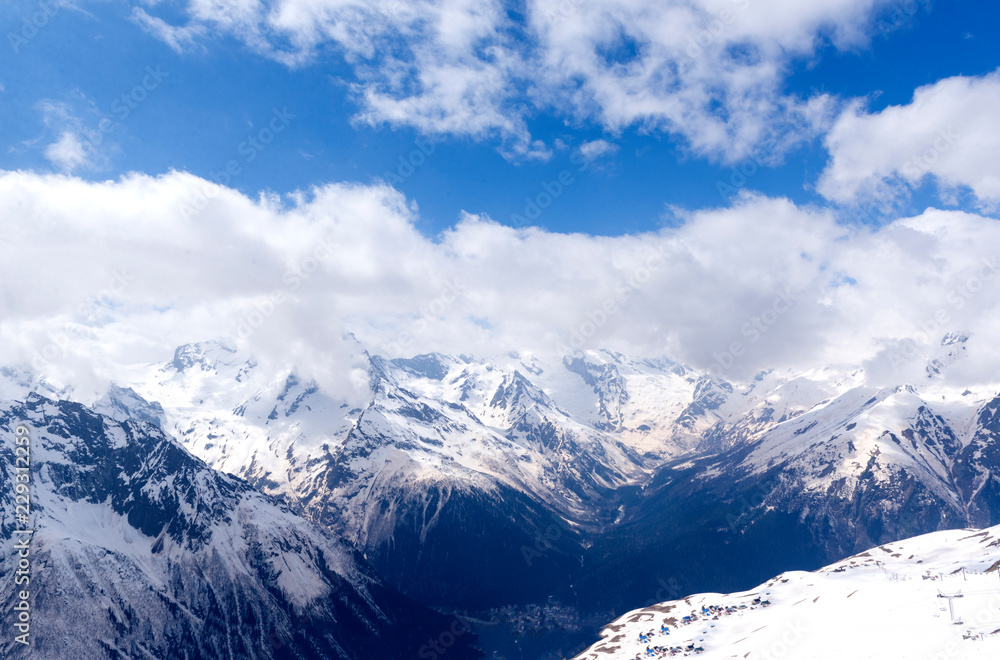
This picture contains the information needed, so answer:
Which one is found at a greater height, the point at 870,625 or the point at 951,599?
the point at 951,599

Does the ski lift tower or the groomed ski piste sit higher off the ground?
the ski lift tower

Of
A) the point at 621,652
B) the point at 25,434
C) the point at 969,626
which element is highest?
the point at 25,434

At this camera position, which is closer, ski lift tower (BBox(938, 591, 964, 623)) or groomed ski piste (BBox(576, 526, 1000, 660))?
groomed ski piste (BBox(576, 526, 1000, 660))

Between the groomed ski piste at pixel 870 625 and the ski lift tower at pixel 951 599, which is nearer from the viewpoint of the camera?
the groomed ski piste at pixel 870 625

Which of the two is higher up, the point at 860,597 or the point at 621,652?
the point at 860,597

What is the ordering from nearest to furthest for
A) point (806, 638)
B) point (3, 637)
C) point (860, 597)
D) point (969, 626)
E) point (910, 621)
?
point (969, 626) → point (910, 621) → point (806, 638) → point (860, 597) → point (3, 637)

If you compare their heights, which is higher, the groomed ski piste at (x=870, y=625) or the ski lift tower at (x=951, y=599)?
the ski lift tower at (x=951, y=599)

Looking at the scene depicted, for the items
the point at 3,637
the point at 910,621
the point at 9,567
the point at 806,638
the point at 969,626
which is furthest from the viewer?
the point at 9,567

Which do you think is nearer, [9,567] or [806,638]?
[806,638]

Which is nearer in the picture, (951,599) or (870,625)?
(951,599)

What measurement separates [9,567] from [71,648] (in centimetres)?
3529

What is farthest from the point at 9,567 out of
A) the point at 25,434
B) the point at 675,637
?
the point at 675,637

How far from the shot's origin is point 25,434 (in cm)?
13825

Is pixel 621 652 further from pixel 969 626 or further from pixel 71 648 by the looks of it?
pixel 71 648
